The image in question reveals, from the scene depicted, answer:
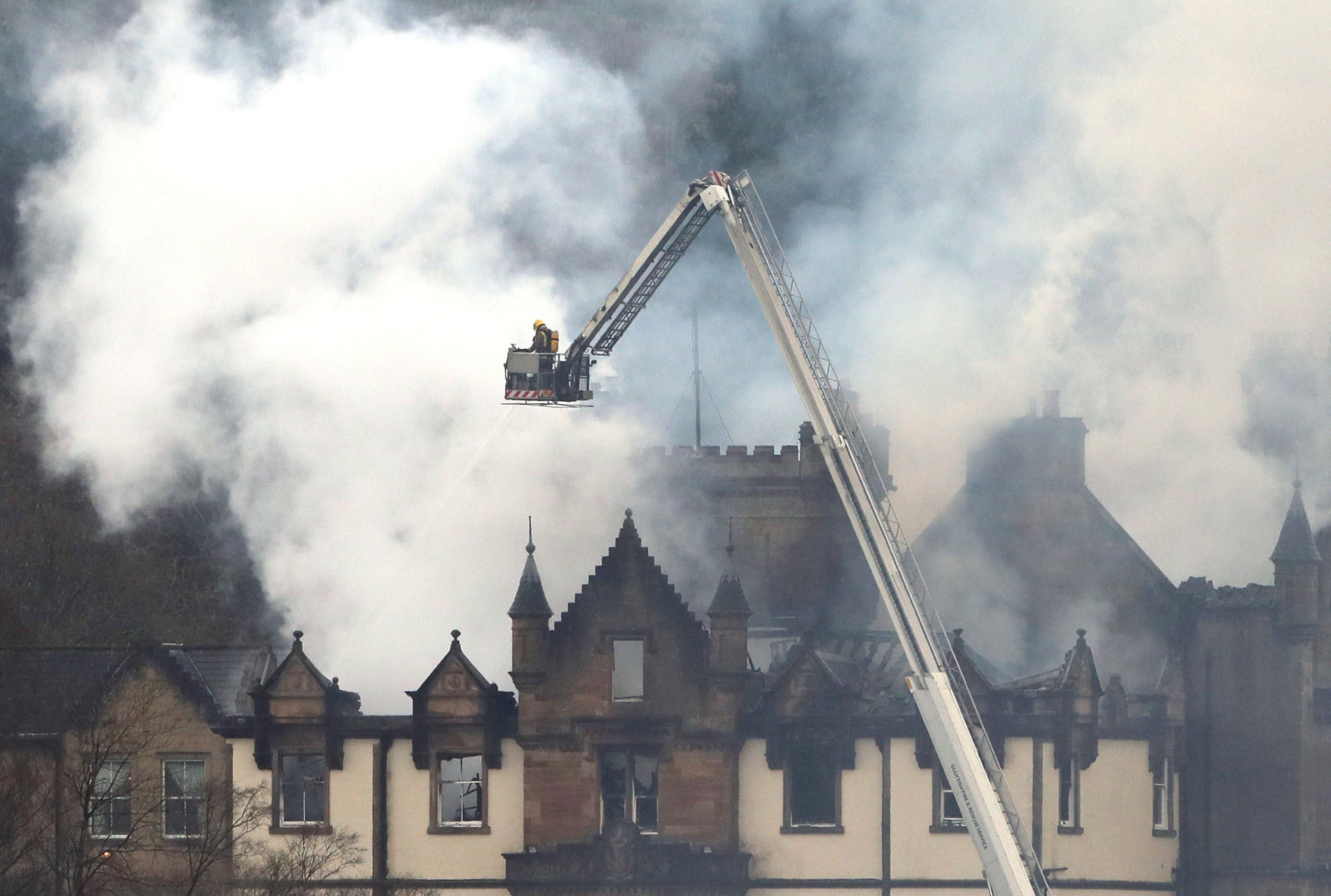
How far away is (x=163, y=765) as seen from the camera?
263 feet

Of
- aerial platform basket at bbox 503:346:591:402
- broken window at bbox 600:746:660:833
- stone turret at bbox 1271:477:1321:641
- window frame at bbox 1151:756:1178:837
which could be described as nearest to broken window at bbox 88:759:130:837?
broken window at bbox 600:746:660:833

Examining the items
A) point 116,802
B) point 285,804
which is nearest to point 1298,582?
point 285,804

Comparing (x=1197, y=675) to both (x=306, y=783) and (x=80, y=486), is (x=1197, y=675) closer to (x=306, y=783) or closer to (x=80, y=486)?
(x=306, y=783)

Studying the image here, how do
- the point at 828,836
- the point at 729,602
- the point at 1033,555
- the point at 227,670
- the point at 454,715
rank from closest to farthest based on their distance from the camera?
the point at 729,602 → the point at 828,836 → the point at 454,715 → the point at 227,670 → the point at 1033,555

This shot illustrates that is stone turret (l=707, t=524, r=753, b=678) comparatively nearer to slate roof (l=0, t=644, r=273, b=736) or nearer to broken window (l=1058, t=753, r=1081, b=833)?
broken window (l=1058, t=753, r=1081, b=833)

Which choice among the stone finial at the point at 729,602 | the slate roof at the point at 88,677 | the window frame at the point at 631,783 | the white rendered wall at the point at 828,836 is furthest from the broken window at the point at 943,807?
the slate roof at the point at 88,677

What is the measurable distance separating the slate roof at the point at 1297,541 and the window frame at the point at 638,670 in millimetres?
18754

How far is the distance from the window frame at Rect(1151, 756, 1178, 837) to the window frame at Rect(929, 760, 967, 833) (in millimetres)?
5780

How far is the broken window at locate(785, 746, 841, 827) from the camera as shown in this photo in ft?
262

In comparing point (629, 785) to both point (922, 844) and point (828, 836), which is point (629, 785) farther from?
point (922, 844)

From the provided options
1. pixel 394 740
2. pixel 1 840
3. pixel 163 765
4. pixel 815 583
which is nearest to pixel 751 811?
pixel 394 740

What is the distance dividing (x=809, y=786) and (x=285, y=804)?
15197mm

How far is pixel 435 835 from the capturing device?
79.5 metres

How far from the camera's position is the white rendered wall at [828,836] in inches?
3125
